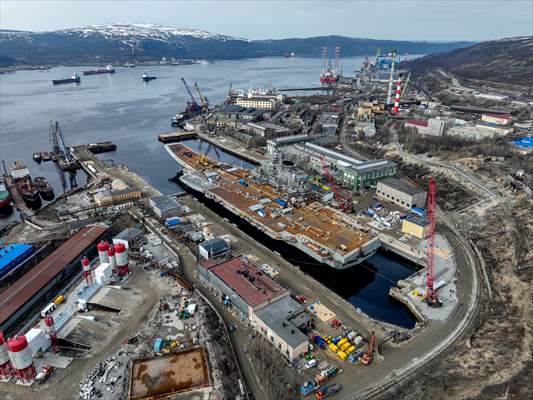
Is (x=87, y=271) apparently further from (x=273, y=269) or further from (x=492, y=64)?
(x=492, y=64)

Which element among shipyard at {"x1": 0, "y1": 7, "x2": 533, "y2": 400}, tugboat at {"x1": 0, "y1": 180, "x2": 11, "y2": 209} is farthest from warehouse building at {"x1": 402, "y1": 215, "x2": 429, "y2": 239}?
tugboat at {"x1": 0, "y1": 180, "x2": 11, "y2": 209}

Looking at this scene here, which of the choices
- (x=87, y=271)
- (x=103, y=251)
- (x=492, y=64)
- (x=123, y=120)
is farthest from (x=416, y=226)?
(x=492, y=64)

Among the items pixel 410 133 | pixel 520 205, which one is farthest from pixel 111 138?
pixel 520 205

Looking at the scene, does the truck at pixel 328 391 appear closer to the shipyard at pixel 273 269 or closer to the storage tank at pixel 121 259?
the shipyard at pixel 273 269

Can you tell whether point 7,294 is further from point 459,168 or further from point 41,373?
point 459,168

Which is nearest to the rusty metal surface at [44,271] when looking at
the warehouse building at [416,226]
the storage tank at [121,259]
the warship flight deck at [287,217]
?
the storage tank at [121,259]

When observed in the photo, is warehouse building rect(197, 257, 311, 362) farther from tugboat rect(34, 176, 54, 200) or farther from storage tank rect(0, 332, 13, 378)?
tugboat rect(34, 176, 54, 200)

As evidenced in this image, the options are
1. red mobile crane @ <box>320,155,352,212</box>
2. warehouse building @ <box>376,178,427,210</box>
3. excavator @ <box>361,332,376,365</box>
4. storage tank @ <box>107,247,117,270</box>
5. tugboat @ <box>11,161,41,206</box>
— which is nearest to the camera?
excavator @ <box>361,332,376,365</box>
